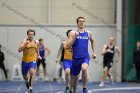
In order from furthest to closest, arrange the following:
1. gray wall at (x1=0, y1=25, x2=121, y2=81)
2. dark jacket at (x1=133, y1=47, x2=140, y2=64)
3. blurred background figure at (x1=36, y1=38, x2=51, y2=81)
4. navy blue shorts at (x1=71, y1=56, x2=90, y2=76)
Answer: gray wall at (x1=0, y1=25, x2=121, y2=81)
blurred background figure at (x1=36, y1=38, x2=51, y2=81)
dark jacket at (x1=133, y1=47, x2=140, y2=64)
navy blue shorts at (x1=71, y1=56, x2=90, y2=76)

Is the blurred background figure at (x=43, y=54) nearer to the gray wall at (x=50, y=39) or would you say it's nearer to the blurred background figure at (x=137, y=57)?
the gray wall at (x=50, y=39)

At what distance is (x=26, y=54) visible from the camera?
47.3ft

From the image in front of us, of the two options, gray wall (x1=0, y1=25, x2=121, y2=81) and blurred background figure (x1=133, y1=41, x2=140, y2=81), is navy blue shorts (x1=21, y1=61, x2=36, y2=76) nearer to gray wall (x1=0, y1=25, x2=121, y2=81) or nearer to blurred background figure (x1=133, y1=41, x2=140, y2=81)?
blurred background figure (x1=133, y1=41, x2=140, y2=81)

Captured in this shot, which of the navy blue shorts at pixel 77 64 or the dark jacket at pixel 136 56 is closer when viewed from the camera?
the navy blue shorts at pixel 77 64

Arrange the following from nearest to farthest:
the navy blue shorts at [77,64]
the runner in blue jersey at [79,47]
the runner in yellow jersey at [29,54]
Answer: the runner in blue jersey at [79,47], the navy blue shorts at [77,64], the runner in yellow jersey at [29,54]

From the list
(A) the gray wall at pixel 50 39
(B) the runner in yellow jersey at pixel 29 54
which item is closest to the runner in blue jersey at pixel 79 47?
(B) the runner in yellow jersey at pixel 29 54

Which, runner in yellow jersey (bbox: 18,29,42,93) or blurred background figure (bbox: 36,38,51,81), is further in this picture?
blurred background figure (bbox: 36,38,51,81)

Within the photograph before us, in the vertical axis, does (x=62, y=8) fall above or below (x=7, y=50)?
above

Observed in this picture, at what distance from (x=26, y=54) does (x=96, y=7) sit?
35.1 feet

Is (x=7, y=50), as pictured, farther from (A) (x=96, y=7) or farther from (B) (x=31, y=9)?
(A) (x=96, y=7)

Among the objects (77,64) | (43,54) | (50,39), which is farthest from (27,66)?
(50,39)

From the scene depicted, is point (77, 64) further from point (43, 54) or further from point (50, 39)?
point (50, 39)

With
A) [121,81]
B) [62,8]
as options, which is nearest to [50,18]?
[62,8]

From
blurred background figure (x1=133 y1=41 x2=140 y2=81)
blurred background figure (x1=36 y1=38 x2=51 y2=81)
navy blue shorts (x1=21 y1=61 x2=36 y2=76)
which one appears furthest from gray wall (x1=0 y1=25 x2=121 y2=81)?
navy blue shorts (x1=21 y1=61 x2=36 y2=76)
